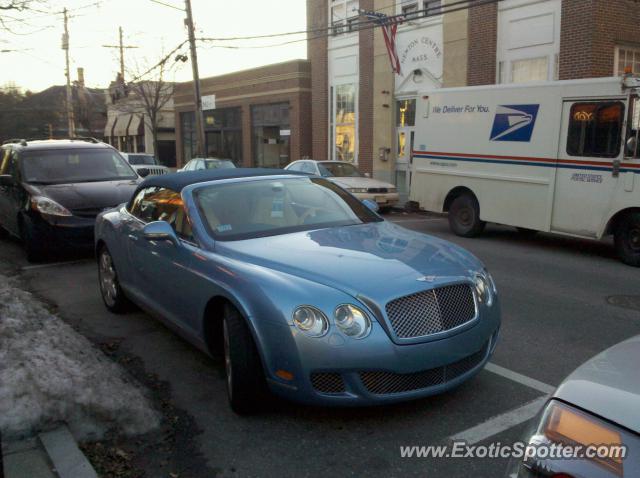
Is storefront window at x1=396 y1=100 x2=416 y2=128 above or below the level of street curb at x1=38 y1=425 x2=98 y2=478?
above

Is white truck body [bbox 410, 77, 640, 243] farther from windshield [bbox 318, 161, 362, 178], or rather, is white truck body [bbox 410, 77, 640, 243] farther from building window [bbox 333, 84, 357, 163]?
building window [bbox 333, 84, 357, 163]

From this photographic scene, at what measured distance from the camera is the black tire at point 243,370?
12.4 ft

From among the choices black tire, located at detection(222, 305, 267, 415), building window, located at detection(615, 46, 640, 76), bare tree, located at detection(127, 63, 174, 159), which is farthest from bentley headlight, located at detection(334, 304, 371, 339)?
bare tree, located at detection(127, 63, 174, 159)

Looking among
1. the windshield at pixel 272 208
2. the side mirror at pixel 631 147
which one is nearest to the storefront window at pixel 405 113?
the side mirror at pixel 631 147

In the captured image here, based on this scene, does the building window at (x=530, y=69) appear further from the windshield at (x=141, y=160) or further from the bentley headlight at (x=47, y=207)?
the windshield at (x=141, y=160)

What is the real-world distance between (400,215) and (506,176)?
5633 millimetres

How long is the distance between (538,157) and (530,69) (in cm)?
708

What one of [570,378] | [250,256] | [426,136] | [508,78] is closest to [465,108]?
[426,136]

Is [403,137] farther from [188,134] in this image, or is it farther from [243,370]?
[188,134]

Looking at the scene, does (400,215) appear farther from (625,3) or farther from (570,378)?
(570,378)

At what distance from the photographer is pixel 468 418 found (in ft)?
12.6

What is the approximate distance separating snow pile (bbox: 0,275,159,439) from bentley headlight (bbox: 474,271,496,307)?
89.6 inches

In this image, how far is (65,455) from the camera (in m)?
3.22

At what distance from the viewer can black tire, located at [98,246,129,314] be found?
21.0 ft
